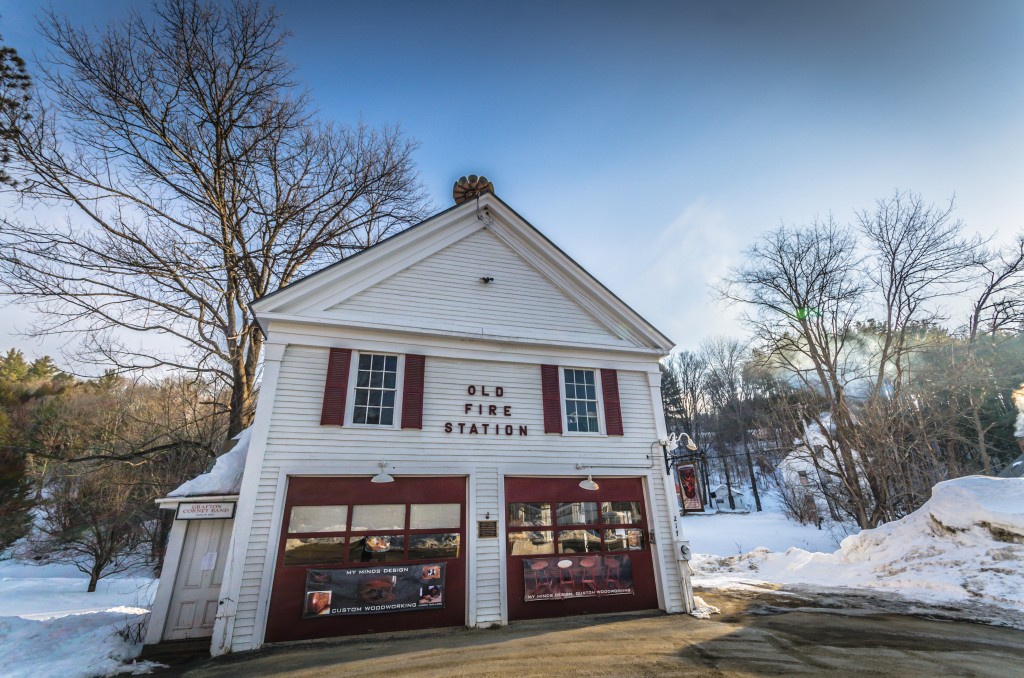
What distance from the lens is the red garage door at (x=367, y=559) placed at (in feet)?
25.2

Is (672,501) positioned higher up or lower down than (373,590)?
higher up

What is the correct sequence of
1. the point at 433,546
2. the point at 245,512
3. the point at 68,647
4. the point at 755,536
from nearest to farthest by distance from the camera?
the point at 68,647 → the point at 245,512 → the point at 433,546 → the point at 755,536

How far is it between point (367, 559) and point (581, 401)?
569 cm

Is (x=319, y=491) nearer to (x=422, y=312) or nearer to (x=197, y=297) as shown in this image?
(x=422, y=312)

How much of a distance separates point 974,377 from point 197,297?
29.8 metres

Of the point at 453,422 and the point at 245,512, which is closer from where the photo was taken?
the point at 245,512

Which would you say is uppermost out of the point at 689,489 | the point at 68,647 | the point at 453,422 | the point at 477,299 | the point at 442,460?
the point at 477,299

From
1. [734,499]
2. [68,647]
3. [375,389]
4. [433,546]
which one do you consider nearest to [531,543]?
[433,546]

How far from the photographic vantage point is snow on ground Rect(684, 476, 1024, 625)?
9500mm

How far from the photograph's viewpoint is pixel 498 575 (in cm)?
870

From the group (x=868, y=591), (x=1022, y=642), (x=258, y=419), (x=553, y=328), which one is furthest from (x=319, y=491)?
(x=868, y=591)

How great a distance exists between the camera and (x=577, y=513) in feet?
31.8

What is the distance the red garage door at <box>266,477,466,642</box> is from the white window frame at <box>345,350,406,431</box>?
3.49ft

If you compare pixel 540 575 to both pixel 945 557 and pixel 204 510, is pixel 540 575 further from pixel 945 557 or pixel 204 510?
pixel 945 557
